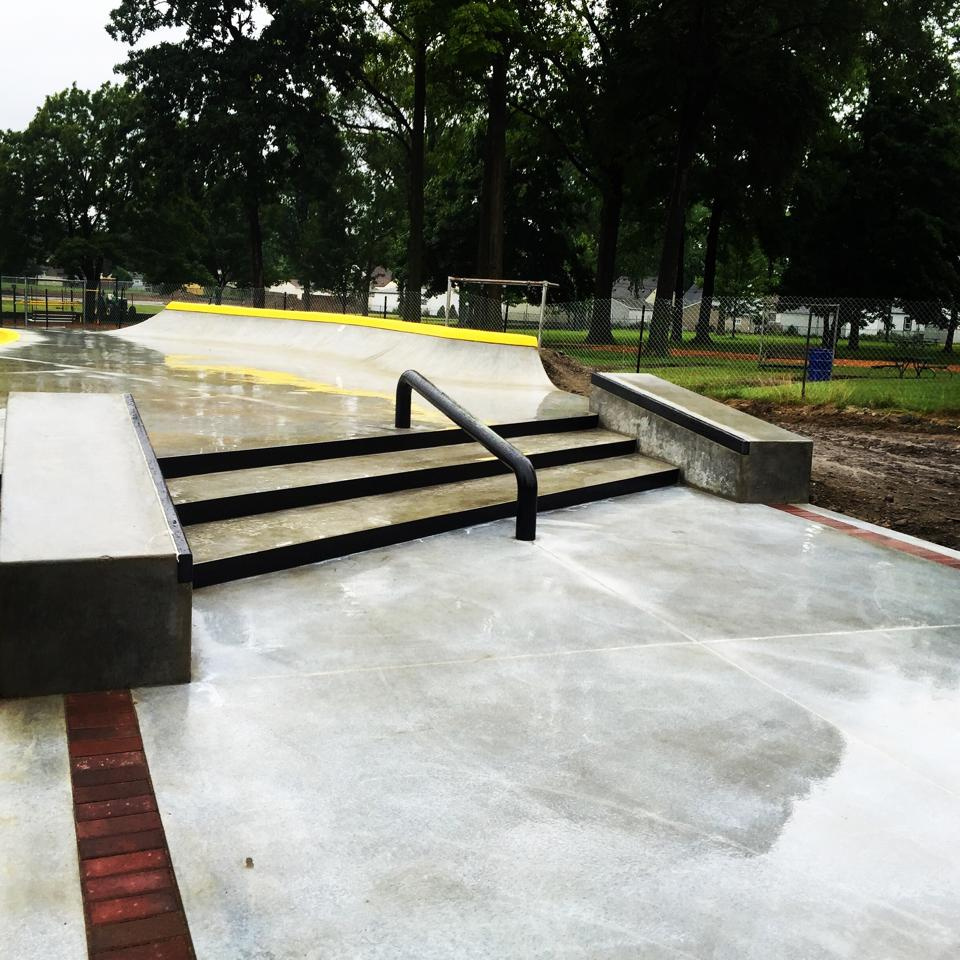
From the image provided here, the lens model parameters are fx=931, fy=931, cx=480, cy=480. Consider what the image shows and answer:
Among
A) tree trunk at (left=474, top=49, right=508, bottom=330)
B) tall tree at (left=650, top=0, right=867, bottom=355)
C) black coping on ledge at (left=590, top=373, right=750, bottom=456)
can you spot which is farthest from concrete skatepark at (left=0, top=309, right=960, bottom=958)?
tall tree at (left=650, top=0, right=867, bottom=355)

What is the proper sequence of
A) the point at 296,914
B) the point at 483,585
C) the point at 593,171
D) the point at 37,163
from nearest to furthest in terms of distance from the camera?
the point at 296,914 → the point at 483,585 → the point at 593,171 → the point at 37,163

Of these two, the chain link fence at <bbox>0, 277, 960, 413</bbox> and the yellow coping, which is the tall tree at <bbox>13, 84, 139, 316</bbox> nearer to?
the chain link fence at <bbox>0, 277, 960, 413</bbox>

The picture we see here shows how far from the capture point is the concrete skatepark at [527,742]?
2543mm

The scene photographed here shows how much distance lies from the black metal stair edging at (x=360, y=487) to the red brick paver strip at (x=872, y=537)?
73.0 inches

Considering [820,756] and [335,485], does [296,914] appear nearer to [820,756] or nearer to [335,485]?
[820,756]

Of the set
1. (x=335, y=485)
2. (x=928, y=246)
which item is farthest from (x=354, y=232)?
(x=335, y=485)

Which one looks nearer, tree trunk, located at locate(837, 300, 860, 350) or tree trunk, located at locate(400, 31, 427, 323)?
tree trunk, located at locate(837, 300, 860, 350)

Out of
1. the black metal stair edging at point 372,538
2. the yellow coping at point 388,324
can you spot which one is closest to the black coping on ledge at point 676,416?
the black metal stair edging at point 372,538

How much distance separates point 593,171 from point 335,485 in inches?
1466

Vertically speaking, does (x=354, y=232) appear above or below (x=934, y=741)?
above

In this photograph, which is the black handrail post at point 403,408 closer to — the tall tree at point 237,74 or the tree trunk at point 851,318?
the tree trunk at point 851,318

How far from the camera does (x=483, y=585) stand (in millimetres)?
5383

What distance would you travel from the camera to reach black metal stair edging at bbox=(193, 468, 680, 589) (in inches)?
201

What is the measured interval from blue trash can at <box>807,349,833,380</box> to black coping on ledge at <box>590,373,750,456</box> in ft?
40.5
